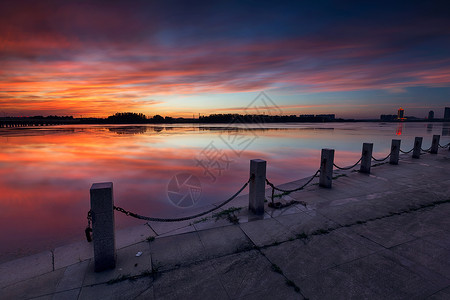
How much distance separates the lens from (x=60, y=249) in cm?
503

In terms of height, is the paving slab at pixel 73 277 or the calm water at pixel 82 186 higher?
the paving slab at pixel 73 277

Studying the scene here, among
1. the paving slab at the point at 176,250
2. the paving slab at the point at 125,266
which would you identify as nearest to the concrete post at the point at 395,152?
the paving slab at the point at 176,250

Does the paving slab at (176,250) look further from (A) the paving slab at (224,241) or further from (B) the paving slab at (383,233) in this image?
(B) the paving slab at (383,233)

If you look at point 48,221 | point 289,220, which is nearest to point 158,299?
point 289,220

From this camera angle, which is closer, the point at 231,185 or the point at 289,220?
the point at 289,220

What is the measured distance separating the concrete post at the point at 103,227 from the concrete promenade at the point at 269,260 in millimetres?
239

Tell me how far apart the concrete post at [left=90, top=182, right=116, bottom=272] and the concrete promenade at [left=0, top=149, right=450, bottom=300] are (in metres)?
0.24

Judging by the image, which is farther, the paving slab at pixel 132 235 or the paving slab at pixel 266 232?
A: the paving slab at pixel 132 235

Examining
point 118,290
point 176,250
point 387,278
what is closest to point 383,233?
point 387,278

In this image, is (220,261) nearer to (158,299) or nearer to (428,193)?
(158,299)

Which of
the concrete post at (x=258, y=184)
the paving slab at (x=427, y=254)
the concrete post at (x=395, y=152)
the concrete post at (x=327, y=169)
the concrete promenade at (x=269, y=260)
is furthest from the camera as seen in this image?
the concrete post at (x=395, y=152)

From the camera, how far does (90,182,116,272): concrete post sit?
4035 millimetres

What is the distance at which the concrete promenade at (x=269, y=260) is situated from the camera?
362 cm

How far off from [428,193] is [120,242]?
10364 millimetres
